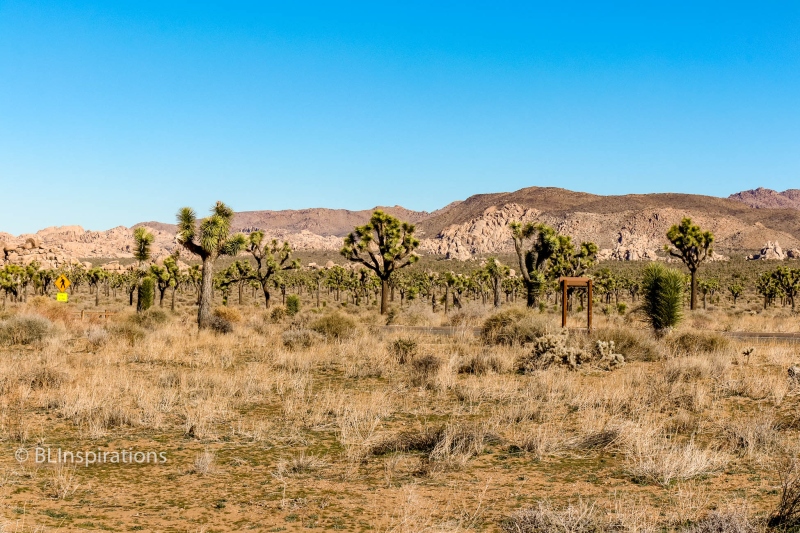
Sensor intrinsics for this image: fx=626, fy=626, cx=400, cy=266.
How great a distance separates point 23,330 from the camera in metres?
20.5

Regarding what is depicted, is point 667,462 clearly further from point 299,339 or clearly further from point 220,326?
point 220,326

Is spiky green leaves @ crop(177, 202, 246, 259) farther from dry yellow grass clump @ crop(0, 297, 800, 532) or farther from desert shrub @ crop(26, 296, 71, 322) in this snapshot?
dry yellow grass clump @ crop(0, 297, 800, 532)

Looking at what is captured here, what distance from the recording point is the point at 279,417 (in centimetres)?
1002

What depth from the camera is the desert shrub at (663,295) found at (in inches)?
821

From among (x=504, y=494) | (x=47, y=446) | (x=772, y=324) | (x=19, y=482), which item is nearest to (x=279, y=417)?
(x=47, y=446)

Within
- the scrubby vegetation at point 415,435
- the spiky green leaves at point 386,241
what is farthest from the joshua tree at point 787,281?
the scrubby vegetation at point 415,435

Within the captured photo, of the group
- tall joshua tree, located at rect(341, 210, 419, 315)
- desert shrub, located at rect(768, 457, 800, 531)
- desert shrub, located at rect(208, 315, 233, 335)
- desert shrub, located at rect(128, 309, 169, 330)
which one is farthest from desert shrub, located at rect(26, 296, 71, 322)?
desert shrub, located at rect(768, 457, 800, 531)

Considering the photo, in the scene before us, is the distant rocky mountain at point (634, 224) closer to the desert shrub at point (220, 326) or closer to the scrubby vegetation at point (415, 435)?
the desert shrub at point (220, 326)

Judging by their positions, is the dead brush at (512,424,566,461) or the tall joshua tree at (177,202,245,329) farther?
the tall joshua tree at (177,202,245,329)

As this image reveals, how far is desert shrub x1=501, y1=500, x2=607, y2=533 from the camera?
5.02 metres

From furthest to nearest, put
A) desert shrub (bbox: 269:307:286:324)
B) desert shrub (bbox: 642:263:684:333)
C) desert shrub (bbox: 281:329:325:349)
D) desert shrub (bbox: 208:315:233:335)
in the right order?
desert shrub (bbox: 269:307:286:324) < desert shrub (bbox: 208:315:233:335) < desert shrub (bbox: 642:263:684:333) < desert shrub (bbox: 281:329:325:349)

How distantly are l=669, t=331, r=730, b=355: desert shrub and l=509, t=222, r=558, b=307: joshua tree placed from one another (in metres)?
10.7

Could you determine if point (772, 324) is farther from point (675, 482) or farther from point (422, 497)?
point (422, 497)

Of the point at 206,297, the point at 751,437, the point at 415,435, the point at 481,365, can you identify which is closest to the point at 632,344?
the point at 481,365
